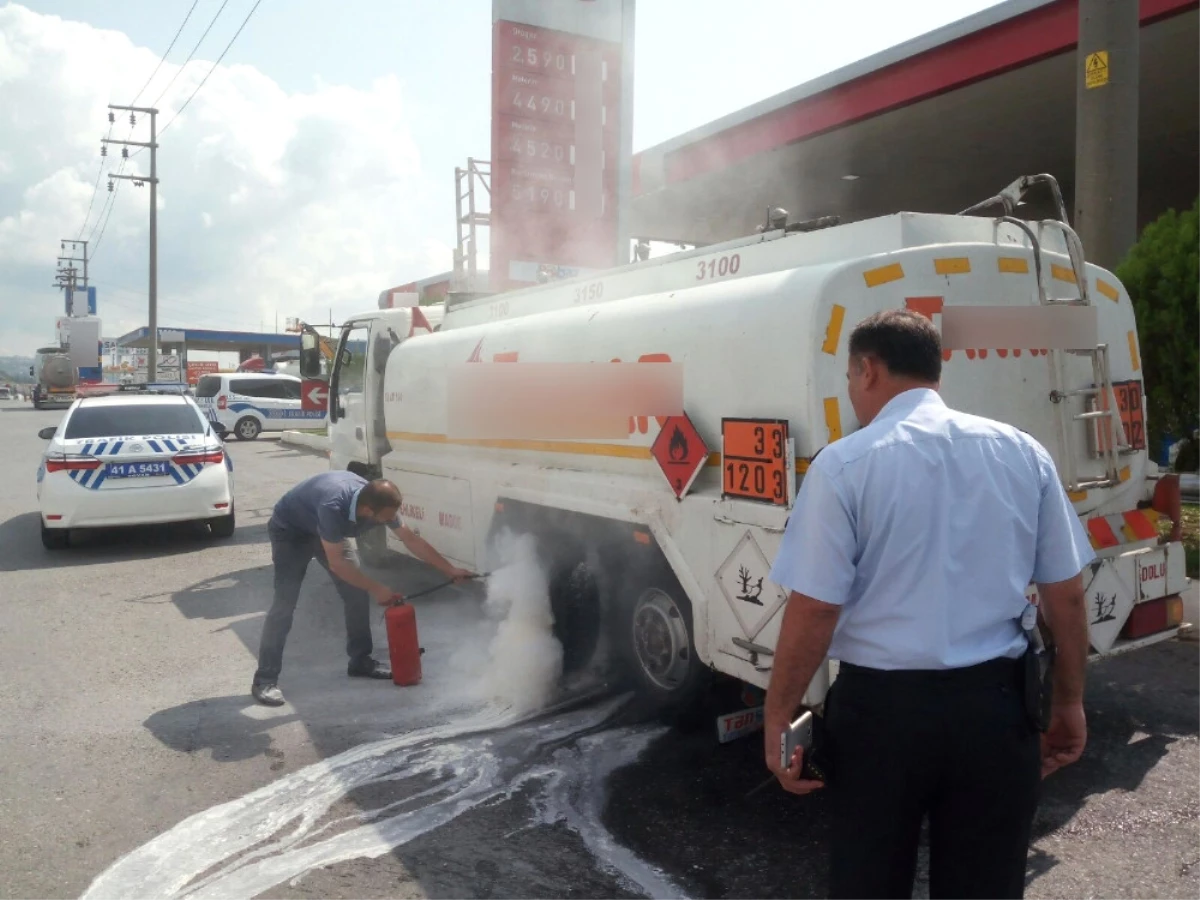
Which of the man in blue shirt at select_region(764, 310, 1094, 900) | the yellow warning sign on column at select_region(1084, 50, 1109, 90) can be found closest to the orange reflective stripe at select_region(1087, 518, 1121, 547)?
the man in blue shirt at select_region(764, 310, 1094, 900)

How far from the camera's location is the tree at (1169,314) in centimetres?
715

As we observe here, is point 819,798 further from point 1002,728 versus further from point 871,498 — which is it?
point 871,498

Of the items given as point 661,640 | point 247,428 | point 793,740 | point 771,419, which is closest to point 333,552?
point 661,640

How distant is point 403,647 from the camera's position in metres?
5.61

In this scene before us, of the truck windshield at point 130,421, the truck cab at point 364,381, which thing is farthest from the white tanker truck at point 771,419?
the truck windshield at point 130,421

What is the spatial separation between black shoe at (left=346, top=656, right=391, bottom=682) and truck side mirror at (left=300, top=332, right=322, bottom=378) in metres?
4.31

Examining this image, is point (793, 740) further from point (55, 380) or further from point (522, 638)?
point (55, 380)

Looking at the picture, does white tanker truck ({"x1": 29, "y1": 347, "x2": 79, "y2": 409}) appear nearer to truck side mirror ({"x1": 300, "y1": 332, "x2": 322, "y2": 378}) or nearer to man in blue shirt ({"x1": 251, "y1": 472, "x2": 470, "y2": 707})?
truck side mirror ({"x1": 300, "y1": 332, "x2": 322, "y2": 378})

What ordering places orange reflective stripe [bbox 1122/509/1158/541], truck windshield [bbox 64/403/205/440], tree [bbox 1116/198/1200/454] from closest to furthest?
1. orange reflective stripe [bbox 1122/509/1158/541]
2. tree [bbox 1116/198/1200/454]
3. truck windshield [bbox 64/403/205/440]

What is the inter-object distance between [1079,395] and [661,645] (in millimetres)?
2267

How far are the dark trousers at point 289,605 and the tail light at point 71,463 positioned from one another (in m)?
4.95

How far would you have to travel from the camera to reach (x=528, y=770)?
4.46m

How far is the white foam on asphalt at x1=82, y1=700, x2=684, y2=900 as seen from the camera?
3541mm

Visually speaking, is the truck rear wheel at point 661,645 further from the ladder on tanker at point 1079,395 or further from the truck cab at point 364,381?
the truck cab at point 364,381
